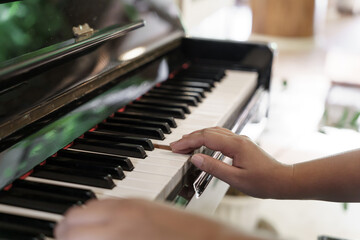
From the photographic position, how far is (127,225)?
25.6 inches

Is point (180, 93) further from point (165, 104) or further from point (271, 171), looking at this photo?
point (271, 171)

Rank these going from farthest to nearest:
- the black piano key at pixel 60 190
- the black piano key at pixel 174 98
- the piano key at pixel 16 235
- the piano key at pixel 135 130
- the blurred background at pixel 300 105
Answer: the blurred background at pixel 300 105
the black piano key at pixel 174 98
the piano key at pixel 135 130
the black piano key at pixel 60 190
the piano key at pixel 16 235

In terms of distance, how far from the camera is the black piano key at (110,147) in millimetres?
1185

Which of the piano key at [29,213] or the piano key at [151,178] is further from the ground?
the piano key at [29,213]

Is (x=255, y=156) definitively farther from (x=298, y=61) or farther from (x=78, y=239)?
(x=298, y=61)

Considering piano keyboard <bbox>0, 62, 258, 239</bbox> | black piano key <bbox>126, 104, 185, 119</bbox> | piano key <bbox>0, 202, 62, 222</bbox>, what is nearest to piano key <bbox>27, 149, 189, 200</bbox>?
piano keyboard <bbox>0, 62, 258, 239</bbox>

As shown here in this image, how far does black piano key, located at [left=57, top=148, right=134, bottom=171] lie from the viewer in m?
1.11

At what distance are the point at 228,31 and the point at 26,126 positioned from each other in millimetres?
5258

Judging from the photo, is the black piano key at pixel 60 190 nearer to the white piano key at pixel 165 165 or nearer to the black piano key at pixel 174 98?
the white piano key at pixel 165 165

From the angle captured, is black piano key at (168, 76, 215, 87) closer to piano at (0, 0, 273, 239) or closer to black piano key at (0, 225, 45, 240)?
piano at (0, 0, 273, 239)

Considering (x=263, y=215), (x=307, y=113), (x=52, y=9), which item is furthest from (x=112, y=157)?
(x=307, y=113)

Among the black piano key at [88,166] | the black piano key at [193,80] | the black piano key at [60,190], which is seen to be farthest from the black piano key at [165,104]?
the black piano key at [60,190]

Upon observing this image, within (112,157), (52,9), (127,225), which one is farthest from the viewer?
(52,9)

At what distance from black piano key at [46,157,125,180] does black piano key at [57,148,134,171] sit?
0.03m
